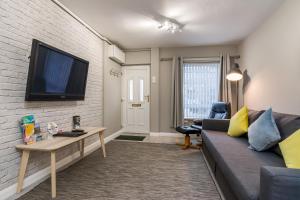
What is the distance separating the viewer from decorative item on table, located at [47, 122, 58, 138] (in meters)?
2.38

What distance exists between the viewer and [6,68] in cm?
185

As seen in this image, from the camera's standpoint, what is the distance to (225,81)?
4.47m

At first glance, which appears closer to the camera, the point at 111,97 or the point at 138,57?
the point at 111,97

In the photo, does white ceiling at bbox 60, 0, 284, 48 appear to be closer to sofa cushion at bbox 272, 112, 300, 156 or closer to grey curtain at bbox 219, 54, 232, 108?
grey curtain at bbox 219, 54, 232, 108

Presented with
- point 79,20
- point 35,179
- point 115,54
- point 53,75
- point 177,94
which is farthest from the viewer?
point 177,94

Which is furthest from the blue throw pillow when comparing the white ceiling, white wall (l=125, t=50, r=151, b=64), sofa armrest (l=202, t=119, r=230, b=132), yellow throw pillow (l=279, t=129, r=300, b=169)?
white wall (l=125, t=50, r=151, b=64)

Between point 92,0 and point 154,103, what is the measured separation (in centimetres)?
295

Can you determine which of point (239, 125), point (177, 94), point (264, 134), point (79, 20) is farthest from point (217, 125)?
point (79, 20)

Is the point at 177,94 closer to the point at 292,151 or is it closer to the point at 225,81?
the point at 225,81

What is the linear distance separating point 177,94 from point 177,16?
84.3 inches

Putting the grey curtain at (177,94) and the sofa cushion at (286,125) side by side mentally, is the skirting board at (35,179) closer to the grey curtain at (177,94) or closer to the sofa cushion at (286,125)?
the grey curtain at (177,94)

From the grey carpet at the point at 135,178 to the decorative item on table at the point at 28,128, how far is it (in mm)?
586

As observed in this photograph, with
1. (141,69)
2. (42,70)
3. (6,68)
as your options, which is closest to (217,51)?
(141,69)

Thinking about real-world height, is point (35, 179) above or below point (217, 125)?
below
